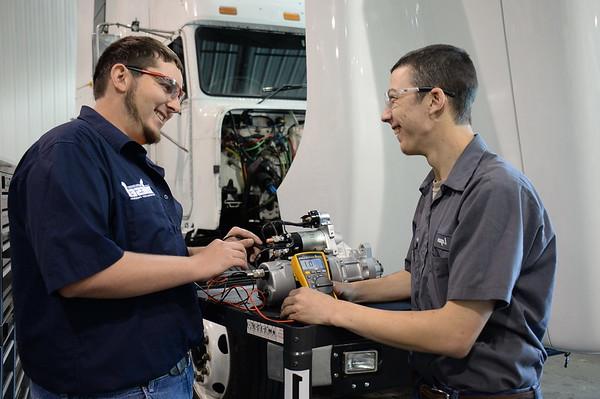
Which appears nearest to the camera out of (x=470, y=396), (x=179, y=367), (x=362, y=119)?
(x=470, y=396)

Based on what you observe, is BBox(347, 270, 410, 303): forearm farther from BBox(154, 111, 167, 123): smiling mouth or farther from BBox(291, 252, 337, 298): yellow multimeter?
BBox(154, 111, 167, 123): smiling mouth

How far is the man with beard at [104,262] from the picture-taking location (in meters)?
1.32

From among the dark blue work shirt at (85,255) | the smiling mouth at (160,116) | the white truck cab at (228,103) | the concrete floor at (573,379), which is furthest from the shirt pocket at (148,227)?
the concrete floor at (573,379)

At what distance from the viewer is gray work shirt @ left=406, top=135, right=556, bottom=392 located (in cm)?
135

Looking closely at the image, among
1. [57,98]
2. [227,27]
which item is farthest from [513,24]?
[57,98]

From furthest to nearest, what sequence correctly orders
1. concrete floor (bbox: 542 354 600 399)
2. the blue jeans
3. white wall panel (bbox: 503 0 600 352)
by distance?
concrete floor (bbox: 542 354 600 399) → white wall panel (bbox: 503 0 600 352) → the blue jeans

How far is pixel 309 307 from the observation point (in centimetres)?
155

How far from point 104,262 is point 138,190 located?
241mm

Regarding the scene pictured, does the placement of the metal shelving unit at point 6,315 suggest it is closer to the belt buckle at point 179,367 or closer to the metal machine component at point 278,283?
the belt buckle at point 179,367

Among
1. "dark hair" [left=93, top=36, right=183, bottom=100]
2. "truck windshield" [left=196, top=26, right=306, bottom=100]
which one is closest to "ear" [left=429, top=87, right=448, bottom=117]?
"dark hair" [left=93, top=36, right=183, bottom=100]

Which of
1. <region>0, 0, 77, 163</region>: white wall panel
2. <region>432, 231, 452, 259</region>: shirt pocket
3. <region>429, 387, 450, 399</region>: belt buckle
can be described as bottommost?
<region>429, 387, 450, 399</region>: belt buckle

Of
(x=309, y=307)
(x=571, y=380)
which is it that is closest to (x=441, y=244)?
(x=309, y=307)

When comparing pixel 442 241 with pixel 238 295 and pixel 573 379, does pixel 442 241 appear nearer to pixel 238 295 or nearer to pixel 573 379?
pixel 238 295

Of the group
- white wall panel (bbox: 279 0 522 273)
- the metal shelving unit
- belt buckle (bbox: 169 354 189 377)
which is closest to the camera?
belt buckle (bbox: 169 354 189 377)
